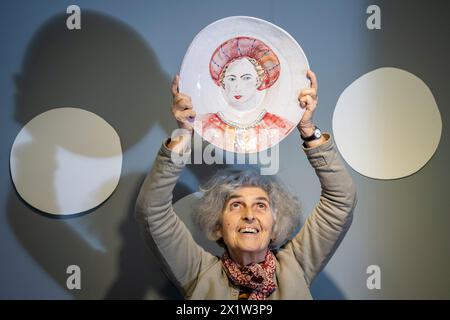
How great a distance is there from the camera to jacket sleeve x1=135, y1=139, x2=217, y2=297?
1135 millimetres

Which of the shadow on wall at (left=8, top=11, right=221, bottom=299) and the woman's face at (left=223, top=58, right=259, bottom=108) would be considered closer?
the woman's face at (left=223, top=58, right=259, bottom=108)

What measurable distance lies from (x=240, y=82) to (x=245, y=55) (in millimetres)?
74

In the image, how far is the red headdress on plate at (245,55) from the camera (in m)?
1.23

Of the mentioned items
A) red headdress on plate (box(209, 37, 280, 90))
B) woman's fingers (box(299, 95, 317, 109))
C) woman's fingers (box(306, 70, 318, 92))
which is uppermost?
red headdress on plate (box(209, 37, 280, 90))

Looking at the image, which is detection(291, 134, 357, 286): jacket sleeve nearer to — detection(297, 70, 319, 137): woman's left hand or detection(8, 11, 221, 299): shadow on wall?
detection(297, 70, 319, 137): woman's left hand

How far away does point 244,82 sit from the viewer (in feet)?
4.16

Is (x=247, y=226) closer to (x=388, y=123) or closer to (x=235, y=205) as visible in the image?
(x=235, y=205)

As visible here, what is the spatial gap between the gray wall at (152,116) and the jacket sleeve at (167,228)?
11.6 inches

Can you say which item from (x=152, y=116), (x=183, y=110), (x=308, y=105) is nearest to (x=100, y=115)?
(x=152, y=116)

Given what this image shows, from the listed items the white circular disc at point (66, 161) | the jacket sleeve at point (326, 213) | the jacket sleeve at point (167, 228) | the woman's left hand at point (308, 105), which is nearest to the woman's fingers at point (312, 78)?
the woman's left hand at point (308, 105)

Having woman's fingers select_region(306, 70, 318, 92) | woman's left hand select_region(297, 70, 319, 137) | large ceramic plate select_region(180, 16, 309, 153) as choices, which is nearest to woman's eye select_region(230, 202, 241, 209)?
large ceramic plate select_region(180, 16, 309, 153)

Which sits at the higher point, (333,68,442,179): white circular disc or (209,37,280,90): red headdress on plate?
(209,37,280,90): red headdress on plate

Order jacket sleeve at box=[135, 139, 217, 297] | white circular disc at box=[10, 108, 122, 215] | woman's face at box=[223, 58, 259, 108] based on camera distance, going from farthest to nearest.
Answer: white circular disc at box=[10, 108, 122, 215], woman's face at box=[223, 58, 259, 108], jacket sleeve at box=[135, 139, 217, 297]
